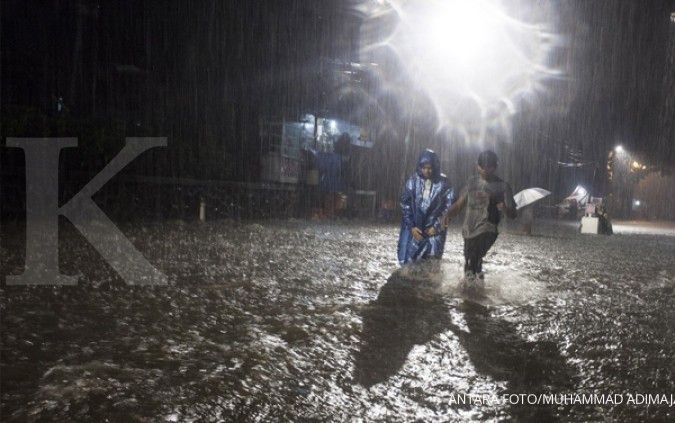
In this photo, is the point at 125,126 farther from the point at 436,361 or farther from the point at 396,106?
the point at 396,106

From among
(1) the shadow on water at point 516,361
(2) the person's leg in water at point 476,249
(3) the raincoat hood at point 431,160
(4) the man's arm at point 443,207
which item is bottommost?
(1) the shadow on water at point 516,361

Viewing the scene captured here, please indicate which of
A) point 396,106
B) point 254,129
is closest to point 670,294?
point 254,129

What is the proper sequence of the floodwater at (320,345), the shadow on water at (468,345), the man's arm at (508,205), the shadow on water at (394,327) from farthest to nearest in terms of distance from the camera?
the man's arm at (508,205), the shadow on water at (394,327), the shadow on water at (468,345), the floodwater at (320,345)

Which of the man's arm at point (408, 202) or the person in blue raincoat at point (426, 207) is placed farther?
the man's arm at point (408, 202)

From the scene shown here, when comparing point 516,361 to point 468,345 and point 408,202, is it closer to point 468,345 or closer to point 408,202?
point 468,345

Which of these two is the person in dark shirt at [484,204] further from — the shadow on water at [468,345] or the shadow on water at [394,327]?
the shadow on water at [468,345]

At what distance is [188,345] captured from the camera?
3.45 meters

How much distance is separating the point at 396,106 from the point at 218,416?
26127 mm

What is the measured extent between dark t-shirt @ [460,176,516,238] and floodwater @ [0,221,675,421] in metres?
0.82

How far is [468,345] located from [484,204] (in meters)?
2.65

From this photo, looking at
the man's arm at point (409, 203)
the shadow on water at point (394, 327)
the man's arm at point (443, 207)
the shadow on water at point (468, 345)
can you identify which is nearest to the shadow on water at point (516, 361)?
the shadow on water at point (468, 345)

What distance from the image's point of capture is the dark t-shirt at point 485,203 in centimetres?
599

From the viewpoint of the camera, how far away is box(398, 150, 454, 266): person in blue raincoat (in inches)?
269

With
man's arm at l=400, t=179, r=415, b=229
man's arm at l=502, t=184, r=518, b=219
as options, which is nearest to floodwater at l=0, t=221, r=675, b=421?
man's arm at l=400, t=179, r=415, b=229
